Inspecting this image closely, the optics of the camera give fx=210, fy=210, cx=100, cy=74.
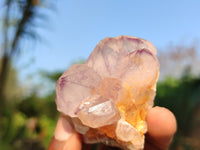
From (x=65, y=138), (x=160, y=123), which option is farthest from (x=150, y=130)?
(x=65, y=138)

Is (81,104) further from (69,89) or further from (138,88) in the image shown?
(138,88)

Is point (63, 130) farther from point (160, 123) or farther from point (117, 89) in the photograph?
point (160, 123)

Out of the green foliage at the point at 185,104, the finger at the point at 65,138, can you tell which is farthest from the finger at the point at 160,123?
the green foliage at the point at 185,104

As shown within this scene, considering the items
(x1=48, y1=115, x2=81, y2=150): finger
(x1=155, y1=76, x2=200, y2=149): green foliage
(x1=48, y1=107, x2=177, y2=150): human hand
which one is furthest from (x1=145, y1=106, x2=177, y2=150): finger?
(x1=155, y1=76, x2=200, y2=149): green foliage

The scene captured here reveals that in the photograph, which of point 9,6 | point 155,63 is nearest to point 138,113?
point 155,63

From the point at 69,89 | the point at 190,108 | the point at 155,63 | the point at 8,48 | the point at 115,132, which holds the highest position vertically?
the point at 155,63

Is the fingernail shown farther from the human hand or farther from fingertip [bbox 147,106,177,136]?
fingertip [bbox 147,106,177,136]
